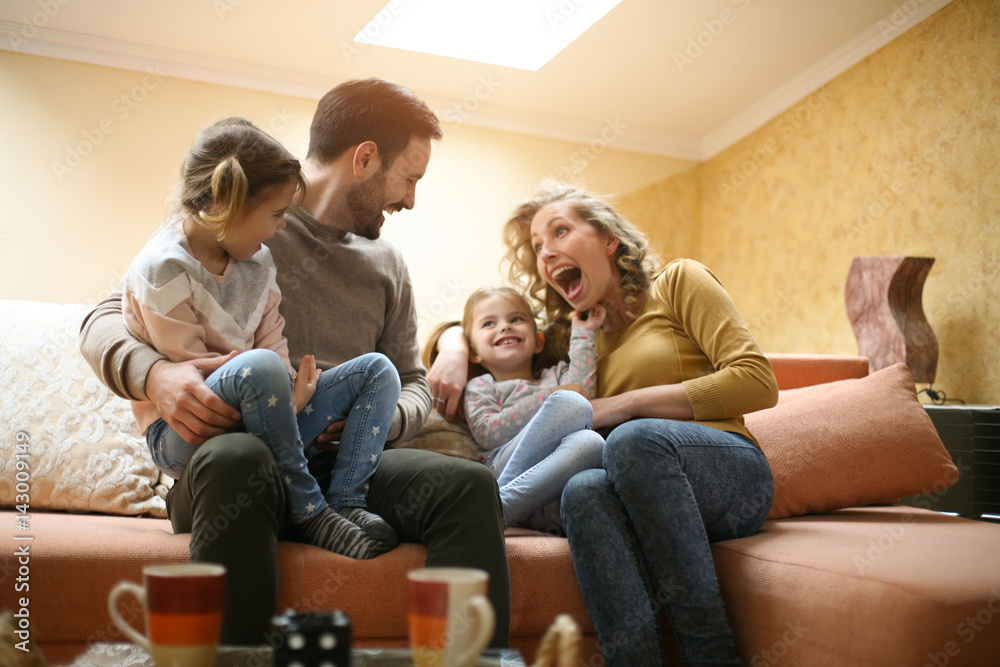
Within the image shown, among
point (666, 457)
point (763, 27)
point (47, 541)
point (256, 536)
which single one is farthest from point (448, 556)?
point (763, 27)

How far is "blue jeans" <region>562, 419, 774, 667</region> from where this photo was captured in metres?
1.19

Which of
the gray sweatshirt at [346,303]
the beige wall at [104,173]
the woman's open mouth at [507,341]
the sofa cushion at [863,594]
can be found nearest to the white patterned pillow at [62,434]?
the gray sweatshirt at [346,303]

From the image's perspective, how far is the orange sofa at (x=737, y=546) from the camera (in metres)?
1.02

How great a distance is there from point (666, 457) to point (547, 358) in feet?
2.36

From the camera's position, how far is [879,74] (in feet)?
10.2

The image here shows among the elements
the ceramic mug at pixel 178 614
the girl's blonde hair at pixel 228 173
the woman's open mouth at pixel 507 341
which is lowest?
the ceramic mug at pixel 178 614

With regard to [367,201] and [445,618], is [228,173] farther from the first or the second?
[445,618]

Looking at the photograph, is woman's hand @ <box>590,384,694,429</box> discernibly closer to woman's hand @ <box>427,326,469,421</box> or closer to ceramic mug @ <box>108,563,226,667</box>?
woman's hand @ <box>427,326,469,421</box>

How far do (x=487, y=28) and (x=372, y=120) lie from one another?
1.96 meters

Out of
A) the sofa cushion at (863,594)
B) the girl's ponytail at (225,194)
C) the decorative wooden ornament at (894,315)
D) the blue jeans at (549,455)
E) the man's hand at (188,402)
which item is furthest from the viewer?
the decorative wooden ornament at (894,315)

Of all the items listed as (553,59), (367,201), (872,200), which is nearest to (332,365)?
(367,201)

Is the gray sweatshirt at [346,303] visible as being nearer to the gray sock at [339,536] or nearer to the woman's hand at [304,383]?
the woman's hand at [304,383]

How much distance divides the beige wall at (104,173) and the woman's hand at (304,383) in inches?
75.0

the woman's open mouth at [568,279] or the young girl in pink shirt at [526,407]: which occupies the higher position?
the woman's open mouth at [568,279]
